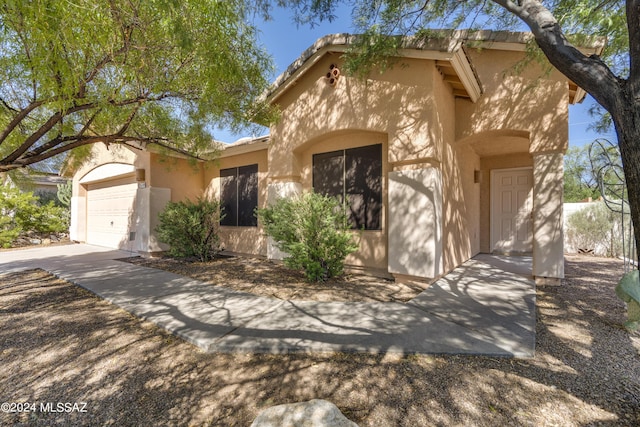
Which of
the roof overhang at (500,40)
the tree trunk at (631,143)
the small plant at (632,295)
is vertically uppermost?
the roof overhang at (500,40)

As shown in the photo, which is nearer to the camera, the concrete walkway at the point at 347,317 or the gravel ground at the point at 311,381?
the gravel ground at the point at 311,381

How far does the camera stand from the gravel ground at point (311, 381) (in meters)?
2.19

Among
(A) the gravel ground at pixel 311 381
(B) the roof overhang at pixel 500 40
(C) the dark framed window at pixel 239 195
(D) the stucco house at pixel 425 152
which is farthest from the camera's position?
(C) the dark framed window at pixel 239 195

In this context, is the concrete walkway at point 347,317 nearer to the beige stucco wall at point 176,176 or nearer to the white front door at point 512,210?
the white front door at point 512,210

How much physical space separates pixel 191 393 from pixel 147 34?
4.52 metres

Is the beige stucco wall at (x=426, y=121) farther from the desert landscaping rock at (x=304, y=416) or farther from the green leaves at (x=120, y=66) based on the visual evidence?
the desert landscaping rock at (x=304, y=416)

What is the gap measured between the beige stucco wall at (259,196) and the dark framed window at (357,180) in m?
2.42

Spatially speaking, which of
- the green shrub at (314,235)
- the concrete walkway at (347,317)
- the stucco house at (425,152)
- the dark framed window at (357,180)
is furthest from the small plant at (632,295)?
the green shrub at (314,235)

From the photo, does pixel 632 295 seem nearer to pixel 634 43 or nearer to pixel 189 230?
pixel 634 43

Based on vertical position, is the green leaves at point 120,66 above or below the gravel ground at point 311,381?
above

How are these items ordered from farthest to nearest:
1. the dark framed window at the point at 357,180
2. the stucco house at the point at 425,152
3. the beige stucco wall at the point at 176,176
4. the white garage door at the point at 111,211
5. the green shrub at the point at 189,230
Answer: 1. the white garage door at the point at 111,211
2. the beige stucco wall at the point at 176,176
3. the green shrub at the point at 189,230
4. the dark framed window at the point at 357,180
5. the stucco house at the point at 425,152

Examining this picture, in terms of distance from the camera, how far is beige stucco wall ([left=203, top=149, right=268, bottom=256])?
873cm

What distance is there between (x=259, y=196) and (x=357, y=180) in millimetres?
3621

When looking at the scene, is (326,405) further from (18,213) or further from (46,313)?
(18,213)
